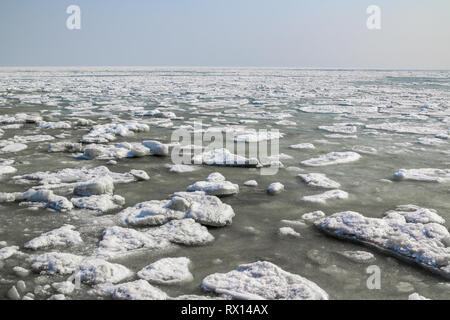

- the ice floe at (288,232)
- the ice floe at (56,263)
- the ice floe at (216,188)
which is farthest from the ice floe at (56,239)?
the ice floe at (288,232)

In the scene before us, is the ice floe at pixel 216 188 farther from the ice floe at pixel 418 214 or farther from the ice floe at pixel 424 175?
the ice floe at pixel 424 175

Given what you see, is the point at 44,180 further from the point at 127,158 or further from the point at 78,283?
the point at 78,283

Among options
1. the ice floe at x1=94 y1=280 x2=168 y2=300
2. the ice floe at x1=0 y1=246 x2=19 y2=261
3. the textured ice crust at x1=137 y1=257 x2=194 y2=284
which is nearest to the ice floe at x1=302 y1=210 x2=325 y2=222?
the textured ice crust at x1=137 y1=257 x2=194 y2=284

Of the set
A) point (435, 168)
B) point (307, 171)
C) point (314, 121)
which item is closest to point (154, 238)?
point (307, 171)

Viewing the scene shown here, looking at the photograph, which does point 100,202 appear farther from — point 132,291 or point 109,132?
point 109,132

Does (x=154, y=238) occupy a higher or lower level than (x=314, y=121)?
lower

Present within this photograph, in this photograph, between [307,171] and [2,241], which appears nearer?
[2,241]
